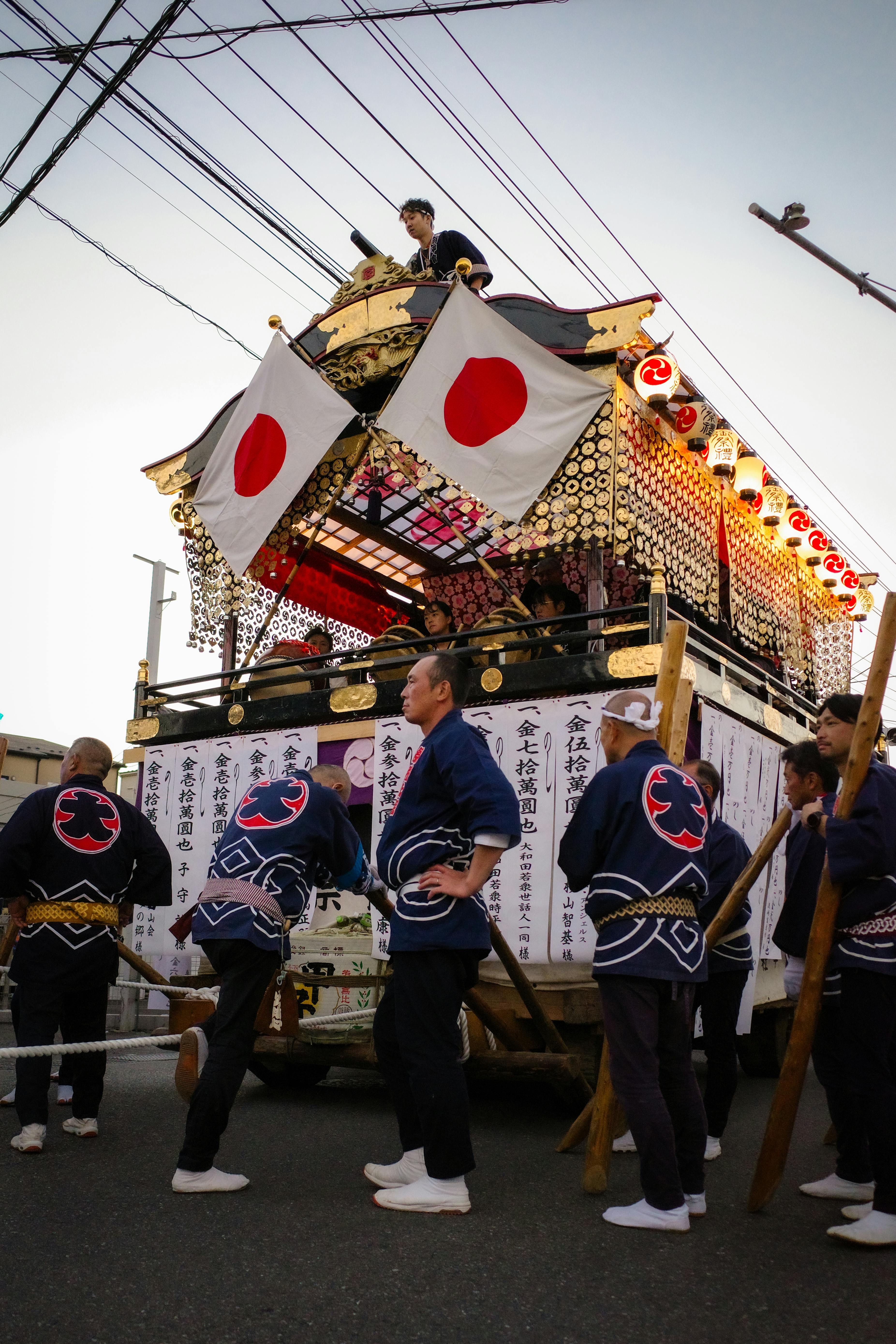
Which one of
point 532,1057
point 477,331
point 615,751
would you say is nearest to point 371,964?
point 532,1057

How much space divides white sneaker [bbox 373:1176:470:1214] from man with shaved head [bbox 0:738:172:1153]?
1.67 m

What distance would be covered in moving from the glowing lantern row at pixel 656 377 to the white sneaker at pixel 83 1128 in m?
5.43

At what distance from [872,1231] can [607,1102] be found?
100 centimetres

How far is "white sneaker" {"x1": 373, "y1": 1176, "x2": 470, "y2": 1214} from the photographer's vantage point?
3.05 metres

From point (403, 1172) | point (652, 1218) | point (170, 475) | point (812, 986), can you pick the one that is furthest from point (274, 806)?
point (170, 475)

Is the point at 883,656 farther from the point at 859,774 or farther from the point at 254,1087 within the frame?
the point at 254,1087

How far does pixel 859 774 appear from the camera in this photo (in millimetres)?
3162

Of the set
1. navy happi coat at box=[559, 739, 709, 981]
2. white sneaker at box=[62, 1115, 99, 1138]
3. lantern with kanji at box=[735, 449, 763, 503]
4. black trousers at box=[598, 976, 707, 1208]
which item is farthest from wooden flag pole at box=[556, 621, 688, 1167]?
lantern with kanji at box=[735, 449, 763, 503]

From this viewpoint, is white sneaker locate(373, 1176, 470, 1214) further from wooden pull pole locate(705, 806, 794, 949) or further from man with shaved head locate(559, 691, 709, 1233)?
wooden pull pole locate(705, 806, 794, 949)

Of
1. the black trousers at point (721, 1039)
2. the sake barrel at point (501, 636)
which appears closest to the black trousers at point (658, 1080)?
the black trousers at point (721, 1039)

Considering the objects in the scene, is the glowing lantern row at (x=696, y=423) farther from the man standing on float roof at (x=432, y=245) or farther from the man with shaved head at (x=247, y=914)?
the man with shaved head at (x=247, y=914)

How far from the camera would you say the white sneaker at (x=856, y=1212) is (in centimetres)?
297

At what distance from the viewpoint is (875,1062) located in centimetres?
298

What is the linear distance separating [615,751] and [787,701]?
5365 mm
